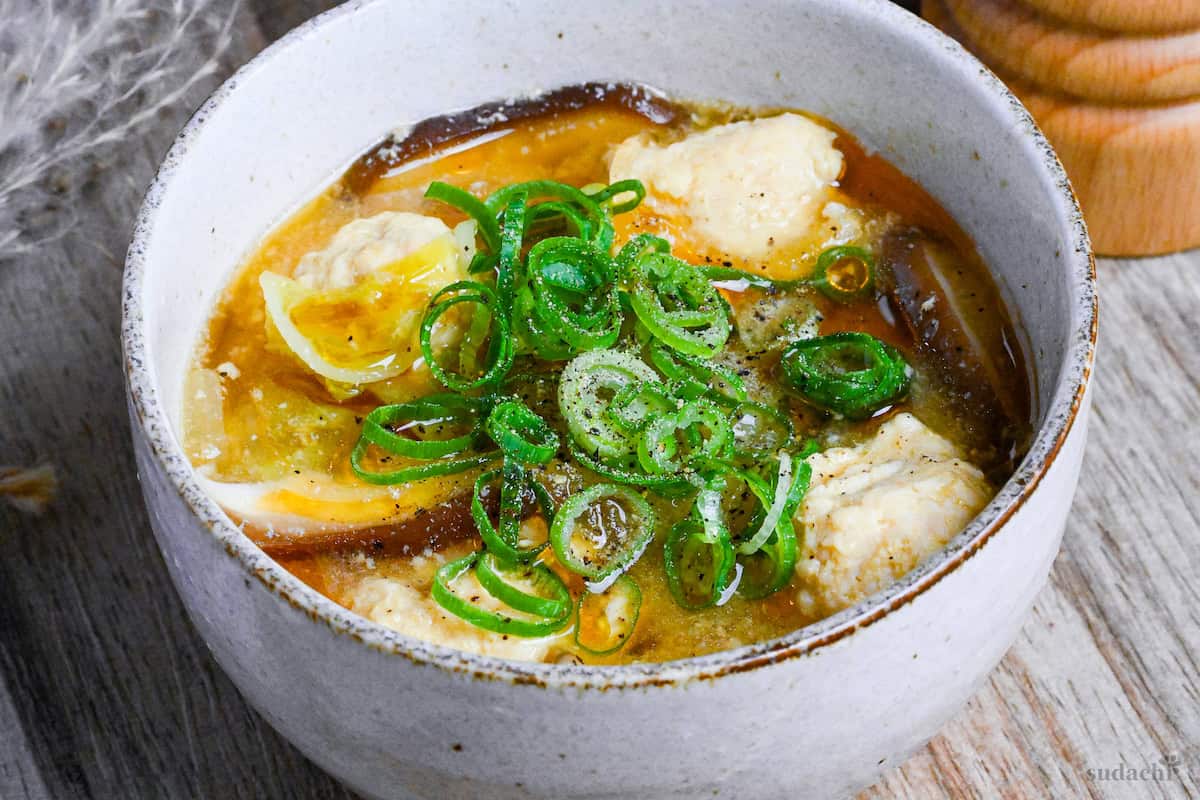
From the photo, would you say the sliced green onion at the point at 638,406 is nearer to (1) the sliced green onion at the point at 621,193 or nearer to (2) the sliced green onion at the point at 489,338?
(2) the sliced green onion at the point at 489,338

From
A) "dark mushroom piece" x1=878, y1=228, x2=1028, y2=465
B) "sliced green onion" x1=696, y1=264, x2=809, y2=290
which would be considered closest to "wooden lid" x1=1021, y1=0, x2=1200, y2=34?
"dark mushroom piece" x1=878, y1=228, x2=1028, y2=465

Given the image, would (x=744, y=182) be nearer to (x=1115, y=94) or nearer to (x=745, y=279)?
(x=745, y=279)

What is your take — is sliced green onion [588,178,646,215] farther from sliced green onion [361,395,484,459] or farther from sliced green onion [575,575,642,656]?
sliced green onion [575,575,642,656]

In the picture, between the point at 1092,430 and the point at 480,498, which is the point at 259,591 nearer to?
A: the point at 480,498

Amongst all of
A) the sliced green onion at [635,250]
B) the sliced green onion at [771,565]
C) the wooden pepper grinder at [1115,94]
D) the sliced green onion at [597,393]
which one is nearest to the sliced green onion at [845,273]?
the sliced green onion at [635,250]

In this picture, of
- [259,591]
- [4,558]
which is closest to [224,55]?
[4,558]

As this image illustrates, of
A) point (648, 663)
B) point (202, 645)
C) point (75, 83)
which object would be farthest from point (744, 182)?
point (75, 83)
